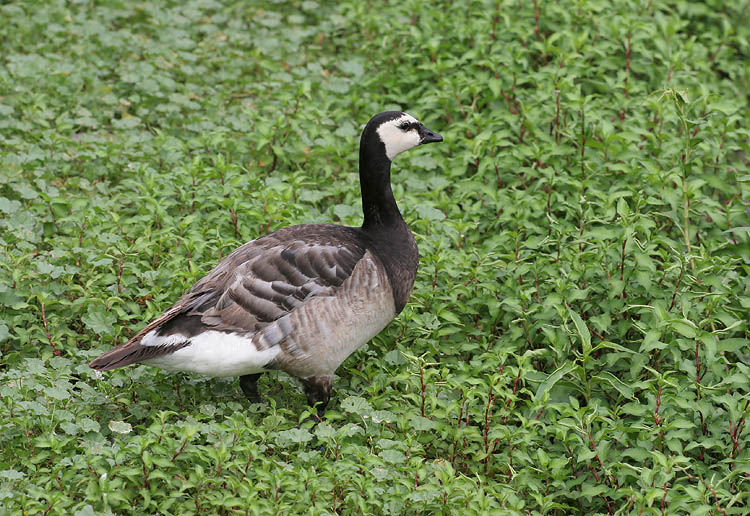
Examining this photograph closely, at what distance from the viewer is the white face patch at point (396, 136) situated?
6082 millimetres

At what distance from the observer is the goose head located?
6.07m

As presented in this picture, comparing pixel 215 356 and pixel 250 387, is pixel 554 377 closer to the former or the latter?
pixel 250 387

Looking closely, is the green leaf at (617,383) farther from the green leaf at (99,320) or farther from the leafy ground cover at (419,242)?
the green leaf at (99,320)

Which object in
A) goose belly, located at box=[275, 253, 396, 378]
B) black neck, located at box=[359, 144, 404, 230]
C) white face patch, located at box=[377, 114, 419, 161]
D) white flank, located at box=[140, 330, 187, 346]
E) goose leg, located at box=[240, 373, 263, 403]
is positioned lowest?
goose leg, located at box=[240, 373, 263, 403]

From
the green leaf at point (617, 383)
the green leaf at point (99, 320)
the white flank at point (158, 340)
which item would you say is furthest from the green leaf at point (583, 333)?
the green leaf at point (99, 320)

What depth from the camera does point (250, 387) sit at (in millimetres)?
5719

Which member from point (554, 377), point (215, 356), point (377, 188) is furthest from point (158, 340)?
point (554, 377)

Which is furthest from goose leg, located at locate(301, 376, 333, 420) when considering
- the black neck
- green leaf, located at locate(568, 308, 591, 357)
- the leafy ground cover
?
green leaf, located at locate(568, 308, 591, 357)

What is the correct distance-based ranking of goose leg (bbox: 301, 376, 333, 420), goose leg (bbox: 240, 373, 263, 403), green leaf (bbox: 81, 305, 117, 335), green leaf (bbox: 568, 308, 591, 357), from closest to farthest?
green leaf (bbox: 568, 308, 591, 357) → goose leg (bbox: 301, 376, 333, 420) → goose leg (bbox: 240, 373, 263, 403) → green leaf (bbox: 81, 305, 117, 335)

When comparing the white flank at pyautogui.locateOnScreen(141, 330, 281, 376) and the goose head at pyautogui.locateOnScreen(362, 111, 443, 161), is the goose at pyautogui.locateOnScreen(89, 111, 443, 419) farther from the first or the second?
the goose head at pyautogui.locateOnScreen(362, 111, 443, 161)

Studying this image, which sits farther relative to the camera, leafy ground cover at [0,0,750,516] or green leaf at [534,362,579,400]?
green leaf at [534,362,579,400]

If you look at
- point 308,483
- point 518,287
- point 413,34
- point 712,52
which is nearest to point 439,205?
point 518,287

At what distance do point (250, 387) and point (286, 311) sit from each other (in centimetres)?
59

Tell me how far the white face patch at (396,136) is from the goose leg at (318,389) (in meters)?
1.56
